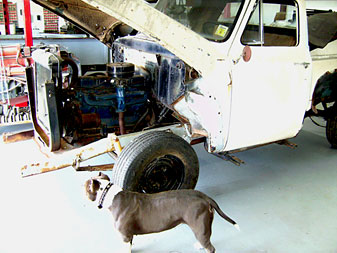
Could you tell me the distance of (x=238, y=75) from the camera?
3.04m

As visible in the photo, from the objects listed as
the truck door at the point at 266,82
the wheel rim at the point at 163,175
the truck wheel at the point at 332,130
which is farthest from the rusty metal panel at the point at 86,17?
the truck wheel at the point at 332,130

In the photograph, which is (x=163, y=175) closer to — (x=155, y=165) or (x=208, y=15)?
(x=155, y=165)

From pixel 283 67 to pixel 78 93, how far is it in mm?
2190

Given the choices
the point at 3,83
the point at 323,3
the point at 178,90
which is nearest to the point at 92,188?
the point at 178,90

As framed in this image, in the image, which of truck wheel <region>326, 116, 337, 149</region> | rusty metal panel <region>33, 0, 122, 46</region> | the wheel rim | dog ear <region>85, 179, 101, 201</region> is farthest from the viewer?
truck wheel <region>326, 116, 337, 149</region>

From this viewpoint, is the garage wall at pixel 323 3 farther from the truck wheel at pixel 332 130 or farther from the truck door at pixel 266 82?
the truck door at pixel 266 82

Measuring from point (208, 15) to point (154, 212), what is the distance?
2.18 meters

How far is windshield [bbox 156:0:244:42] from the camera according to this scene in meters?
3.17

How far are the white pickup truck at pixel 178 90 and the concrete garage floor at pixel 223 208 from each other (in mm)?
470

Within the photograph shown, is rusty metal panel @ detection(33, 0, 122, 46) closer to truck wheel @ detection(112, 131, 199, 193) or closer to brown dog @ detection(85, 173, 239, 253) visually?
truck wheel @ detection(112, 131, 199, 193)

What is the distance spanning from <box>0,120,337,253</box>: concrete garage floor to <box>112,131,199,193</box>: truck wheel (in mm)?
439

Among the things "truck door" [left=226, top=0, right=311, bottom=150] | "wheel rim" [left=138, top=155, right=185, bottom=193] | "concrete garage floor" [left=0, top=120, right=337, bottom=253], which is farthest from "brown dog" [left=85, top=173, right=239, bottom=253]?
"truck door" [left=226, top=0, right=311, bottom=150]

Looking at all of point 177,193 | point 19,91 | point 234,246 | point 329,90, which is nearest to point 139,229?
point 177,193

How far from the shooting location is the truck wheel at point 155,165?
2.83 meters
